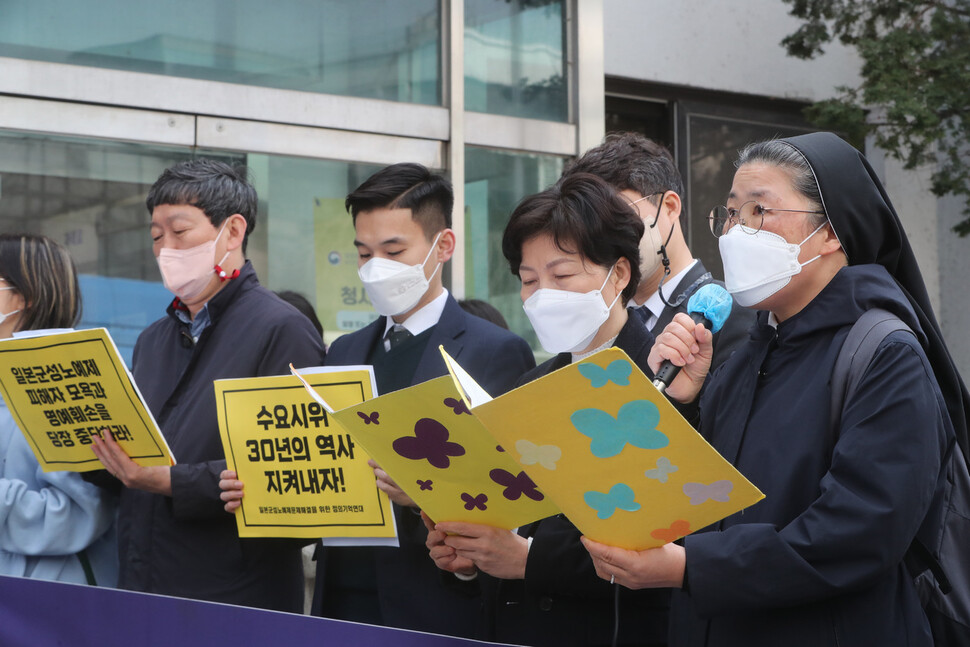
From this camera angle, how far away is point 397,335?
3572 mm

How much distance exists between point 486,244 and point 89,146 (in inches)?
92.8

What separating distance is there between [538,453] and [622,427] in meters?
0.16

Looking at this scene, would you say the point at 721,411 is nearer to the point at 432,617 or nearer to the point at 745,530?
the point at 745,530

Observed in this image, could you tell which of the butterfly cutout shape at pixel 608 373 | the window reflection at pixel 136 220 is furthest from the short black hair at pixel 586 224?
the window reflection at pixel 136 220

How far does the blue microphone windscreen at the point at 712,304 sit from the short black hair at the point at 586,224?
14.8 inches

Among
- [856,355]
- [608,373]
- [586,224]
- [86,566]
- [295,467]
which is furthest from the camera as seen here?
[86,566]

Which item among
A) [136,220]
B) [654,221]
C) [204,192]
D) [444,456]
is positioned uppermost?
[136,220]

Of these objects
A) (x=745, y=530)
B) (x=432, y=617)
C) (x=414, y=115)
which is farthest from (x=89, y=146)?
(x=745, y=530)

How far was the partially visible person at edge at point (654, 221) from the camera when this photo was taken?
3500 mm

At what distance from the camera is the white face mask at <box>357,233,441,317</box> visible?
11.4 ft

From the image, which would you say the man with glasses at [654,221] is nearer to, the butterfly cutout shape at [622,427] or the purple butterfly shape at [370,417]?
the purple butterfly shape at [370,417]

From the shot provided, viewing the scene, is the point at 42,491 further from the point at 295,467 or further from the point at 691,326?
the point at 691,326

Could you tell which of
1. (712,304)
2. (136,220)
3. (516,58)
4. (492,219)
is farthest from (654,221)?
(516,58)

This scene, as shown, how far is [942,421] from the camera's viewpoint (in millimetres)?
2186
